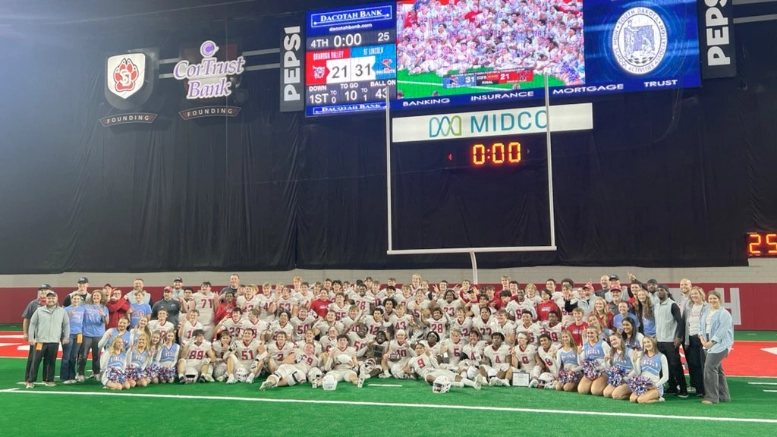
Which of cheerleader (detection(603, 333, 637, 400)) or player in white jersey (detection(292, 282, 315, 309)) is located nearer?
cheerleader (detection(603, 333, 637, 400))

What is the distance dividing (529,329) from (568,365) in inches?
35.6

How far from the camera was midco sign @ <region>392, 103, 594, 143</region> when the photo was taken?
1434 centimetres

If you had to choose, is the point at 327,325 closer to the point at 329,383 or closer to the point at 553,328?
the point at 329,383

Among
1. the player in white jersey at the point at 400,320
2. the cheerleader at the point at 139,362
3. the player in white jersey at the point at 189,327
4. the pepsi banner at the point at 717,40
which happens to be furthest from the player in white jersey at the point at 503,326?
the pepsi banner at the point at 717,40

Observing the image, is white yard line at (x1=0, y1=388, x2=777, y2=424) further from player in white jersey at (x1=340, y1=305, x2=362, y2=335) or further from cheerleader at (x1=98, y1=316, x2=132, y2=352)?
player in white jersey at (x1=340, y1=305, x2=362, y2=335)

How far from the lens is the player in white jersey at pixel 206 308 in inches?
435

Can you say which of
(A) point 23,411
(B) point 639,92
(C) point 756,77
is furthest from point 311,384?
(C) point 756,77

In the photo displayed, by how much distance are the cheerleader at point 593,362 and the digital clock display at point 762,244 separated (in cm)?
691

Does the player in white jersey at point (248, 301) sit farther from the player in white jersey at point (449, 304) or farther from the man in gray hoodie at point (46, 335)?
the player in white jersey at point (449, 304)

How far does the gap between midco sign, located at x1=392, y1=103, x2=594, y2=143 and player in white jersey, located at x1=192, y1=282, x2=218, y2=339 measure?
6.15 meters

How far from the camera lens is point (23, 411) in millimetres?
7664

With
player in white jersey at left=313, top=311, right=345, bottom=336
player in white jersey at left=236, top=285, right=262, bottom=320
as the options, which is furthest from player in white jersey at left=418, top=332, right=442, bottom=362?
player in white jersey at left=236, top=285, right=262, bottom=320

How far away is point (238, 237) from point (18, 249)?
7043 mm

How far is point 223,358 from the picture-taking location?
10.1 meters
